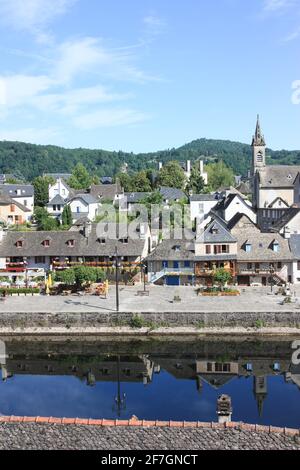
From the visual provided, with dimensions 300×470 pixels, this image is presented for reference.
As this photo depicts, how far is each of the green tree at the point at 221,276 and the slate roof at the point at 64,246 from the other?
8543 millimetres

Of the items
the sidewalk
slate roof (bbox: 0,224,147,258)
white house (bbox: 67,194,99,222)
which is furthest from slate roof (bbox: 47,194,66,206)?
the sidewalk

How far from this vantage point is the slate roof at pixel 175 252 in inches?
2125

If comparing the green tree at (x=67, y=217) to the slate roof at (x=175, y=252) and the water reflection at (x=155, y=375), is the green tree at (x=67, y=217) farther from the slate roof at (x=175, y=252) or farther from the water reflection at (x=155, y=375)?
the water reflection at (x=155, y=375)

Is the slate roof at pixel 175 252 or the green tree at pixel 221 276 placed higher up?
the slate roof at pixel 175 252

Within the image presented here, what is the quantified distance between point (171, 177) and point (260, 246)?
196ft

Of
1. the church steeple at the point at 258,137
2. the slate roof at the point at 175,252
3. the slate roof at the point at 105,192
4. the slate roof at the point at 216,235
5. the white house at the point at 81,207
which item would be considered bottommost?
the slate roof at the point at 175,252

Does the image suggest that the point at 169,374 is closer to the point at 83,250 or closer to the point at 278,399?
the point at 278,399

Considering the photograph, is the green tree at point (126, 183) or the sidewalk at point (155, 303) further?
the green tree at point (126, 183)

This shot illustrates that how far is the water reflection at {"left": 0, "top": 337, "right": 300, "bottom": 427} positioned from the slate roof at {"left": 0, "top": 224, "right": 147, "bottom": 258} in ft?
49.7

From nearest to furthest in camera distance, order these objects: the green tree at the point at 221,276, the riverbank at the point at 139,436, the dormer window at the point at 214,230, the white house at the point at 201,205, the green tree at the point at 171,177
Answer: the riverbank at the point at 139,436
the green tree at the point at 221,276
the dormer window at the point at 214,230
the white house at the point at 201,205
the green tree at the point at 171,177

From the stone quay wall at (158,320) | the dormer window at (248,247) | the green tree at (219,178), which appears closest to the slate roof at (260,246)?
the dormer window at (248,247)

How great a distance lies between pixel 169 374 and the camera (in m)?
36.0
